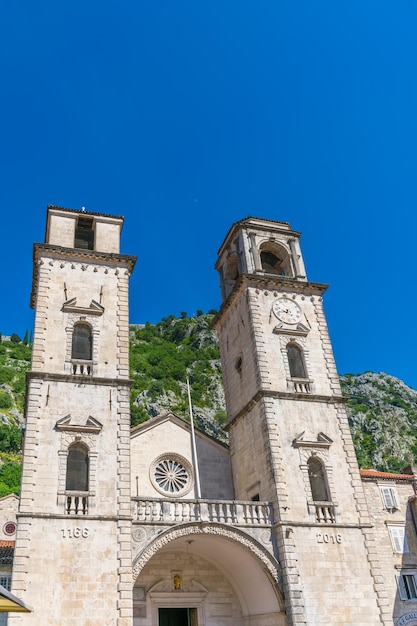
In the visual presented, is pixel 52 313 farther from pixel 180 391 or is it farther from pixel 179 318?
pixel 179 318

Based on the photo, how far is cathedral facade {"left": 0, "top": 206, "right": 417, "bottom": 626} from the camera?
15.7 metres

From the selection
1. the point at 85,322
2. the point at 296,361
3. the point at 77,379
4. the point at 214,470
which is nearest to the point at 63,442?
the point at 77,379

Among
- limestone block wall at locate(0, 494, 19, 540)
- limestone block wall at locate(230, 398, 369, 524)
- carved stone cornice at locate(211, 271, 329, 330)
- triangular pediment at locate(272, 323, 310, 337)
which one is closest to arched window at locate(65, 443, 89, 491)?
limestone block wall at locate(230, 398, 369, 524)

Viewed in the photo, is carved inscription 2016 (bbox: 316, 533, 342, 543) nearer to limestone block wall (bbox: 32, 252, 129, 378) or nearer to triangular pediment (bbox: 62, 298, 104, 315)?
limestone block wall (bbox: 32, 252, 129, 378)

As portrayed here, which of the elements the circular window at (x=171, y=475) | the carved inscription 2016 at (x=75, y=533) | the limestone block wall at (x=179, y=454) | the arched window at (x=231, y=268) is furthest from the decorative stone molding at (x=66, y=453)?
the arched window at (x=231, y=268)

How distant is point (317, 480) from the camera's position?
762 inches

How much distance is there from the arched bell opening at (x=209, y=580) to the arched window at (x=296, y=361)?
6.80 meters

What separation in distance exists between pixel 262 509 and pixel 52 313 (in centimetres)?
1007

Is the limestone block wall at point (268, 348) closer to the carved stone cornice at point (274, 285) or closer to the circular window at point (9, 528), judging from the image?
the carved stone cornice at point (274, 285)

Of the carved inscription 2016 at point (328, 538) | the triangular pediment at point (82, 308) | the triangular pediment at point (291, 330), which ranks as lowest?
the carved inscription 2016 at point (328, 538)

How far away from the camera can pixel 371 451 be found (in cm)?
7150

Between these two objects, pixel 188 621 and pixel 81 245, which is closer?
pixel 188 621

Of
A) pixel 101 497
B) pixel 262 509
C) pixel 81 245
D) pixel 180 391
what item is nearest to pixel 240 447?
pixel 262 509

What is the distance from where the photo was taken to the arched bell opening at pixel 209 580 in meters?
17.1
